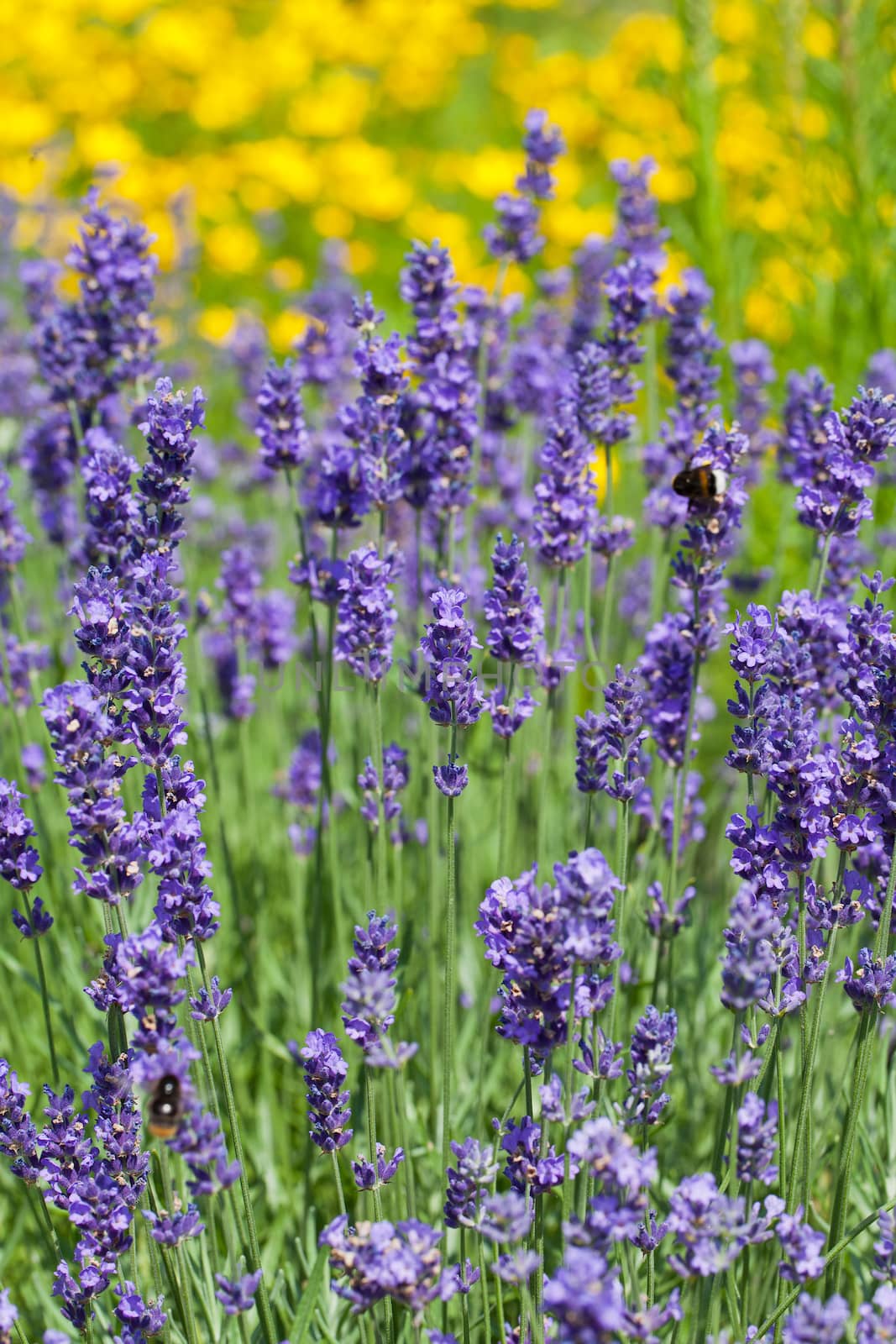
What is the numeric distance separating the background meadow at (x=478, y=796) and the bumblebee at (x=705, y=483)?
0.02 m

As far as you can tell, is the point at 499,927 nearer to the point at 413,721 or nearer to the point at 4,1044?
the point at 4,1044

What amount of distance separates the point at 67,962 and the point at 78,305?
5.20 feet

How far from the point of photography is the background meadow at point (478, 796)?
1789mm

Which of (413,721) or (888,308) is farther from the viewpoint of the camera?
(888,308)

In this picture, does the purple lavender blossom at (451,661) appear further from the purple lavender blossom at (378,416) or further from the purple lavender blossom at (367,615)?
the purple lavender blossom at (378,416)

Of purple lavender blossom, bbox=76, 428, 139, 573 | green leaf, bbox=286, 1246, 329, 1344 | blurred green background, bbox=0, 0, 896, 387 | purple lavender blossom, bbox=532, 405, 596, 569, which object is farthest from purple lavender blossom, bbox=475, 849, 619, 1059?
blurred green background, bbox=0, 0, 896, 387

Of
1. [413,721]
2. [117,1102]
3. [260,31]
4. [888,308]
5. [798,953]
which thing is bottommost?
[117,1102]

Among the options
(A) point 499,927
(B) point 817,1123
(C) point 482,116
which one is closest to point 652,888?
(B) point 817,1123

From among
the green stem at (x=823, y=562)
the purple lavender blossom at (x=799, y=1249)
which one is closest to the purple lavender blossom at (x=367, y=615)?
the green stem at (x=823, y=562)

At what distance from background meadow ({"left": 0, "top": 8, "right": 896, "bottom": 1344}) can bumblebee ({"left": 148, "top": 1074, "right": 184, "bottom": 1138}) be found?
12 millimetres

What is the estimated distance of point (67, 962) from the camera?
300 centimetres

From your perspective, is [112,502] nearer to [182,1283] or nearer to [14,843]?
[14,843]

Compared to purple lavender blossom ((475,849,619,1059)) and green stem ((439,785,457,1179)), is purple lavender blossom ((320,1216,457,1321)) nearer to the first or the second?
purple lavender blossom ((475,849,619,1059))

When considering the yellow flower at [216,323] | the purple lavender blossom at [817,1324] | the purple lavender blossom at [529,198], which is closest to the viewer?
the purple lavender blossom at [817,1324]
